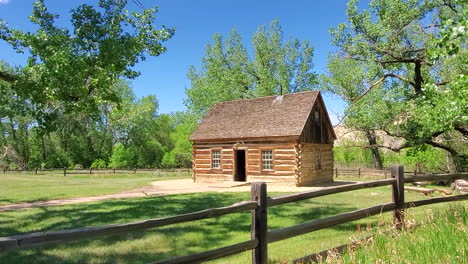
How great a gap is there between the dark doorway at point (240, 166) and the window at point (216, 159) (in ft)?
4.34

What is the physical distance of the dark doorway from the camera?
2494 centimetres

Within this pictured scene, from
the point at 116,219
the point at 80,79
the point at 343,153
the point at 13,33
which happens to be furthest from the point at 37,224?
the point at 343,153

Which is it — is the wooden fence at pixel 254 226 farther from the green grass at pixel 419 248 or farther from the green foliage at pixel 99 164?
the green foliage at pixel 99 164

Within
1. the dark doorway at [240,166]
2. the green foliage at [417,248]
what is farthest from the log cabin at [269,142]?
the green foliage at [417,248]

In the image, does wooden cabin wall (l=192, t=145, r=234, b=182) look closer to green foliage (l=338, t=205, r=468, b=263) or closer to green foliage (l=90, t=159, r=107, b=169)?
green foliage (l=338, t=205, r=468, b=263)

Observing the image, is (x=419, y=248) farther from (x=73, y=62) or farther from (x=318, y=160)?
(x=318, y=160)

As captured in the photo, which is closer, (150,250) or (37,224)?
(150,250)

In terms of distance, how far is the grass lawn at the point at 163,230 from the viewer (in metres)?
7.34

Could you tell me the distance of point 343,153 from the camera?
49.5 metres

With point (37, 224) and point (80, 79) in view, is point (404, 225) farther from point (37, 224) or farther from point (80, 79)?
point (80, 79)

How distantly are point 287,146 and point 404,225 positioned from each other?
52.7 feet

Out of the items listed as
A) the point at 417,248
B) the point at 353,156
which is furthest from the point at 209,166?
the point at 353,156

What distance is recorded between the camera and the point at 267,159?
23.4 m

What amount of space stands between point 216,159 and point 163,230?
16.4 m
